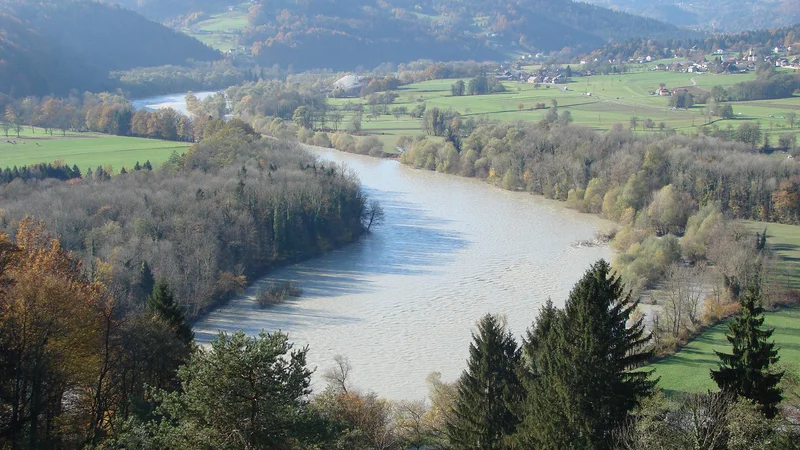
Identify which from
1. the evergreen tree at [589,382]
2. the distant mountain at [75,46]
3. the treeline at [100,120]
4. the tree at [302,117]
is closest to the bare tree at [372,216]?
the treeline at [100,120]

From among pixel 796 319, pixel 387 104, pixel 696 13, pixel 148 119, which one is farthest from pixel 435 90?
pixel 696 13

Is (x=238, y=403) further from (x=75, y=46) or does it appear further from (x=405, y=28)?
(x=405, y=28)

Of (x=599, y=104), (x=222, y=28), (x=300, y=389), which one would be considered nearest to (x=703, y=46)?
(x=599, y=104)

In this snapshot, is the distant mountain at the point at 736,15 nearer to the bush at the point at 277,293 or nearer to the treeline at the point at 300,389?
the bush at the point at 277,293

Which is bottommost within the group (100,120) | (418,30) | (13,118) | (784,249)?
(784,249)

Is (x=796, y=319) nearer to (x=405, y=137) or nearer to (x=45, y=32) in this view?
(x=405, y=137)

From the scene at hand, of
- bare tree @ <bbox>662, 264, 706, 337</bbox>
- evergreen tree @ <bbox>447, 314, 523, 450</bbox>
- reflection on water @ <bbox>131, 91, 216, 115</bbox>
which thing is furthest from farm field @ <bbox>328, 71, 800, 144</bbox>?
evergreen tree @ <bbox>447, 314, 523, 450</bbox>
